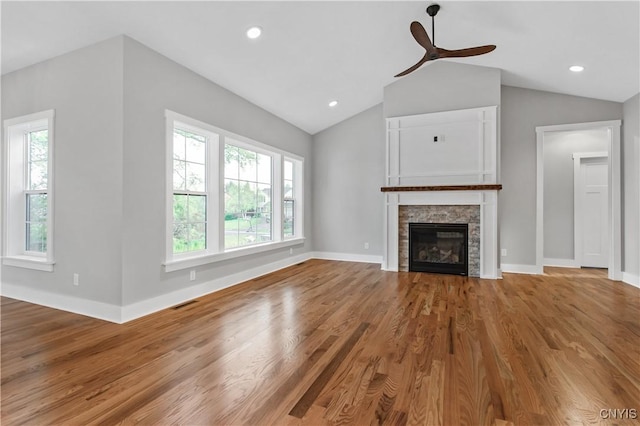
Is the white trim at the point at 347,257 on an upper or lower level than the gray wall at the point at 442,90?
lower

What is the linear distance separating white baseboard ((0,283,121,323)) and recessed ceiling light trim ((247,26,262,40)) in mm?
3099

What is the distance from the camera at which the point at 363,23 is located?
A: 12.2 ft

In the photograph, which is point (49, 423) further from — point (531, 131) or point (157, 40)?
point (531, 131)

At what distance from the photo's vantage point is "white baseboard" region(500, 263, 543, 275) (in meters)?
5.21

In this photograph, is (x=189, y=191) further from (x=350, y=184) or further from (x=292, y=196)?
(x=350, y=184)

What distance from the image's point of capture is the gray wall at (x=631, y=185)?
4.39 meters

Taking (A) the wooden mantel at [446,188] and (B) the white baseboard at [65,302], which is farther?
(A) the wooden mantel at [446,188]

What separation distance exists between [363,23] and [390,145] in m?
2.25

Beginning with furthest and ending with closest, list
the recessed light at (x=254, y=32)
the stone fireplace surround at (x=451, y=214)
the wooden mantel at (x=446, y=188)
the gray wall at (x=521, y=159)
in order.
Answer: the gray wall at (x=521, y=159)
the stone fireplace surround at (x=451, y=214)
the wooden mantel at (x=446, y=188)
the recessed light at (x=254, y=32)

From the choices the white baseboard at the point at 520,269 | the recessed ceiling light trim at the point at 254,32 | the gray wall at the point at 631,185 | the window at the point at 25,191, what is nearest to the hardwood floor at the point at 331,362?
the window at the point at 25,191

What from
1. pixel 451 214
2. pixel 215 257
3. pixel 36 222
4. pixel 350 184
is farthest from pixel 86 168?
pixel 451 214

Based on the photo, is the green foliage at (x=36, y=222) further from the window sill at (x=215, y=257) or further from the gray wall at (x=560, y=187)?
the gray wall at (x=560, y=187)

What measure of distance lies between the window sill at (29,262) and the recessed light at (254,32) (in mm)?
3284

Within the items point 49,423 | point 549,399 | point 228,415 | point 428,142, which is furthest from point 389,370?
point 428,142
